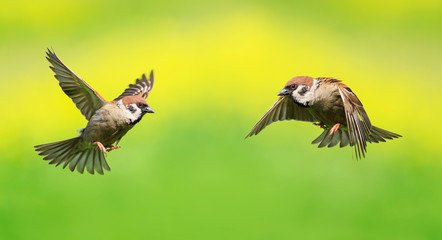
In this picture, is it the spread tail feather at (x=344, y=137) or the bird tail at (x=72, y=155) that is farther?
the bird tail at (x=72, y=155)

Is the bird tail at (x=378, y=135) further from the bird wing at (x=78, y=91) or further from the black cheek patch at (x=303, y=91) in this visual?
the bird wing at (x=78, y=91)

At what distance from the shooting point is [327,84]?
4.50 m

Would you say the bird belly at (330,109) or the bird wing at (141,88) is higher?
the bird wing at (141,88)

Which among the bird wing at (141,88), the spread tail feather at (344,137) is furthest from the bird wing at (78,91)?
the spread tail feather at (344,137)

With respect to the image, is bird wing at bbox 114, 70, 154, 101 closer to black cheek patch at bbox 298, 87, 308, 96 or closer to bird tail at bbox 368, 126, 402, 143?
black cheek patch at bbox 298, 87, 308, 96

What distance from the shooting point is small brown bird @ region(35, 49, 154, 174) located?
4547mm

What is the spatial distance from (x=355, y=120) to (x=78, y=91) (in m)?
2.08

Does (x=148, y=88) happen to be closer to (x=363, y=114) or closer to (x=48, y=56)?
(x=48, y=56)

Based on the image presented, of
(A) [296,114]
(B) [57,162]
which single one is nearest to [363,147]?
(A) [296,114]

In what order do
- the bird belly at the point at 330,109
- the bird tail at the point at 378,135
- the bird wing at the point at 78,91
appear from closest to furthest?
1. the bird belly at the point at 330,109
2. the bird wing at the point at 78,91
3. the bird tail at the point at 378,135

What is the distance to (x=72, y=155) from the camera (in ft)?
17.1

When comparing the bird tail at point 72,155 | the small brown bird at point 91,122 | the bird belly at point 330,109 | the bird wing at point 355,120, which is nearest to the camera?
the bird wing at point 355,120

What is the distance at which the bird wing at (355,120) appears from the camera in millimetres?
4180

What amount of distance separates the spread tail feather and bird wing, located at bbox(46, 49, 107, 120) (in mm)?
1772
